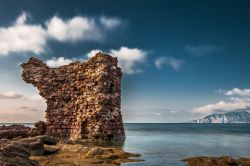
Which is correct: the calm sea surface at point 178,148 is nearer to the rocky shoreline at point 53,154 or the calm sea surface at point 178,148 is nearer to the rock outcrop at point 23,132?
the rocky shoreline at point 53,154

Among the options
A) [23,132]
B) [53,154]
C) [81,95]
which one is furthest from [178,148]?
[23,132]

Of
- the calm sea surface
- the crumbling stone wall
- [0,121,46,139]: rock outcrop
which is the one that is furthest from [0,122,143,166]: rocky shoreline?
the crumbling stone wall

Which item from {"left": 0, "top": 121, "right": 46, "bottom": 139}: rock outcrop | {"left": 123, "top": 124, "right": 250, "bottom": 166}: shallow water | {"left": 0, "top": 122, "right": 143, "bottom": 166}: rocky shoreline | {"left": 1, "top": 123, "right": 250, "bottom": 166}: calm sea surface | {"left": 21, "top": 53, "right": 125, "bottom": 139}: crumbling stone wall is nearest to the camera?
{"left": 0, "top": 122, "right": 143, "bottom": 166}: rocky shoreline

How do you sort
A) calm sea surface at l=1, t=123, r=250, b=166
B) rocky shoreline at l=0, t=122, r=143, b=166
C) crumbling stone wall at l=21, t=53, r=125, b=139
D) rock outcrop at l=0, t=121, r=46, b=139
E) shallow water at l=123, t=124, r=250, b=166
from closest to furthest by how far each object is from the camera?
rocky shoreline at l=0, t=122, r=143, b=166
calm sea surface at l=1, t=123, r=250, b=166
shallow water at l=123, t=124, r=250, b=166
rock outcrop at l=0, t=121, r=46, b=139
crumbling stone wall at l=21, t=53, r=125, b=139

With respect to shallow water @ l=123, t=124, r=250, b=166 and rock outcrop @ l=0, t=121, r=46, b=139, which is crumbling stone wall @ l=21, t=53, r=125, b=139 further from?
shallow water @ l=123, t=124, r=250, b=166

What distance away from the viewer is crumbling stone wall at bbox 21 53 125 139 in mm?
49062

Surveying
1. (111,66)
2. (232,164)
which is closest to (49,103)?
(111,66)

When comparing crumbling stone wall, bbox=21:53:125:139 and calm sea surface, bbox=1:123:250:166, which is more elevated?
crumbling stone wall, bbox=21:53:125:139

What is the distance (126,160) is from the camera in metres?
25.4

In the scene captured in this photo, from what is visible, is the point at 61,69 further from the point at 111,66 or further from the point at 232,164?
the point at 232,164

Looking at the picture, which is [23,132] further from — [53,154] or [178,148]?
[178,148]

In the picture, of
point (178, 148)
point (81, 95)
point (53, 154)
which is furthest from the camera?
point (81, 95)

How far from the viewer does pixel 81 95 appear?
51.2m

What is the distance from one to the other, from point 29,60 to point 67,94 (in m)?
8.84
